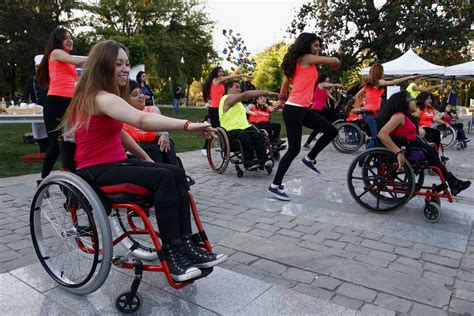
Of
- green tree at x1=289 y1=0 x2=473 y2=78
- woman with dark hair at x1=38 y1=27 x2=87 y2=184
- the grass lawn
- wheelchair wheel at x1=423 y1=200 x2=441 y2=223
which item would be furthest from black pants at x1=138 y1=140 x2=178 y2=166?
green tree at x1=289 y1=0 x2=473 y2=78

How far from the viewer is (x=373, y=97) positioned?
697 cm

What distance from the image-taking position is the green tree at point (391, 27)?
63.3 ft

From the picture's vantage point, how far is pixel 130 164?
2369 millimetres

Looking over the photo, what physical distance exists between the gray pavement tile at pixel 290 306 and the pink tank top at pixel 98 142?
Result: 1.22m

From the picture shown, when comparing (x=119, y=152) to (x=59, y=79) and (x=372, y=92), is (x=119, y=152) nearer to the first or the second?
(x=59, y=79)

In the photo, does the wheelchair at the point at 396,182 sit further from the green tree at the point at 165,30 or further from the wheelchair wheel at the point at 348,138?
the green tree at the point at 165,30

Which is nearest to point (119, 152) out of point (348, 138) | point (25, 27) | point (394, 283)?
point (394, 283)

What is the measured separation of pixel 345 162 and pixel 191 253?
18.4 ft

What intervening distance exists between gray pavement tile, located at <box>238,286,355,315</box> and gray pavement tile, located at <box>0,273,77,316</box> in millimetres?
1038

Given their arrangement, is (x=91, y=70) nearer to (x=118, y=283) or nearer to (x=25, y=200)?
(x=118, y=283)

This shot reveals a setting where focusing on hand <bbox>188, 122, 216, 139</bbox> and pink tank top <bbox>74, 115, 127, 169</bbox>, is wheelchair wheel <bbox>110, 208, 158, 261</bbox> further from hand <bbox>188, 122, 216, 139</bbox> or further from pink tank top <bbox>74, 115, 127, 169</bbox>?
hand <bbox>188, 122, 216, 139</bbox>

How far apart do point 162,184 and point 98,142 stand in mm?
516

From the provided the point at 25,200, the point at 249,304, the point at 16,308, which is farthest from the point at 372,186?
the point at 25,200

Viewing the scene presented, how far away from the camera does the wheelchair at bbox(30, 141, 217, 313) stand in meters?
2.09
